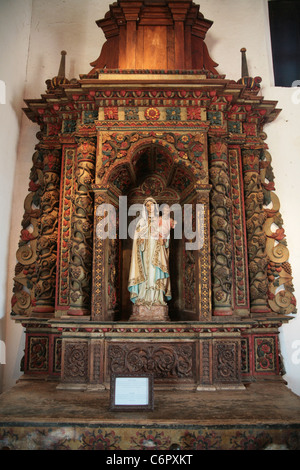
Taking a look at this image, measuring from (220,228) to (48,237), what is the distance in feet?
7.92

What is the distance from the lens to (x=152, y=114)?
5.11 meters

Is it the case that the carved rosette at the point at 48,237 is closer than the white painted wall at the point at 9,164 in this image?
Yes

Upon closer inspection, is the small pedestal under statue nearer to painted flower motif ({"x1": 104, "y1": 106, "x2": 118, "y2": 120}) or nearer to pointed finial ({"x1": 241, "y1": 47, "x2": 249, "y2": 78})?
painted flower motif ({"x1": 104, "y1": 106, "x2": 118, "y2": 120})

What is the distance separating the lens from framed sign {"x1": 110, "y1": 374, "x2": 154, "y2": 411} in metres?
3.67

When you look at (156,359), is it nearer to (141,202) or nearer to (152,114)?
(141,202)

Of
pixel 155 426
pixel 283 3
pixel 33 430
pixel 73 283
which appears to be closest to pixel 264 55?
pixel 283 3

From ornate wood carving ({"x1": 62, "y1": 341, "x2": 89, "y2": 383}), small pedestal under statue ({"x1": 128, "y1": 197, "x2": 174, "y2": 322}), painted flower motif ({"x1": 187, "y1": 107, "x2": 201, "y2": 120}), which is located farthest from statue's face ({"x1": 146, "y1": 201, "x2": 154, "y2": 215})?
ornate wood carving ({"x1": 62, "y1": 341, "x2": 89, "y2": 383})

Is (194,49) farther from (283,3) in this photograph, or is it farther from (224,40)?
(283,3)

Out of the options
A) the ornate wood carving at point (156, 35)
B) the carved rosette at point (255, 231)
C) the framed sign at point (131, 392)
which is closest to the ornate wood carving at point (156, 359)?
the framed sign at point (131, 392)

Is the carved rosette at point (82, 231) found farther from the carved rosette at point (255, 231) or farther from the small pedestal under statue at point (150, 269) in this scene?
the carved rosette at point (255, 231)

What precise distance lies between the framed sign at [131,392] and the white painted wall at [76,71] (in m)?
2.46

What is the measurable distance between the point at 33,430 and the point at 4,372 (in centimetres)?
247

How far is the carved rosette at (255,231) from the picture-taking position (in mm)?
5293

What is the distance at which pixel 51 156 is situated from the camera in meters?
5.68
